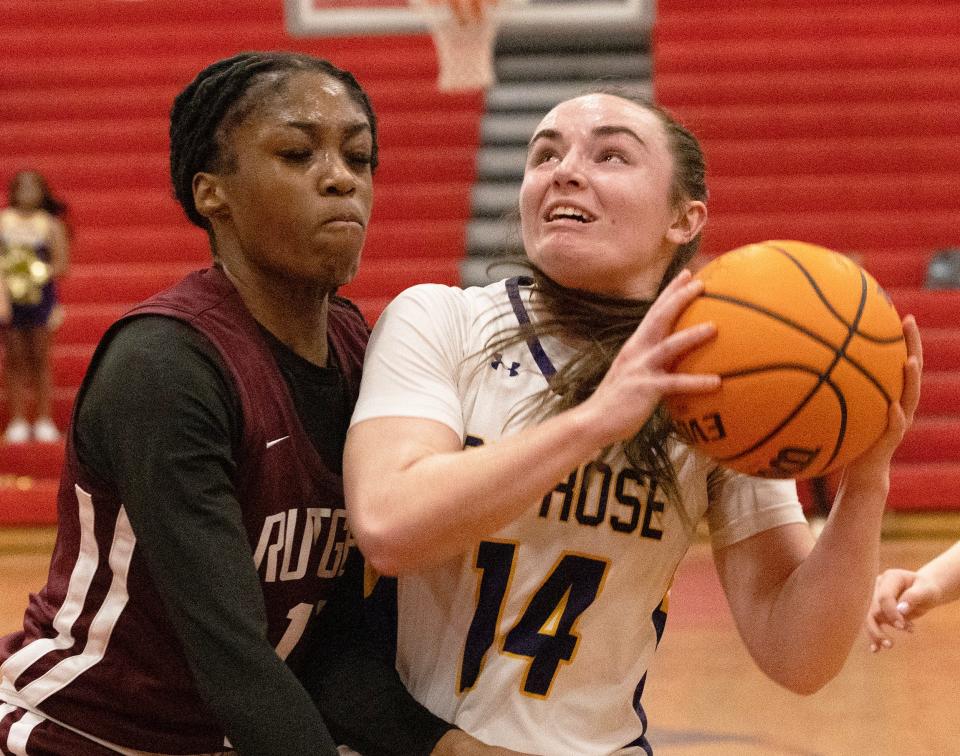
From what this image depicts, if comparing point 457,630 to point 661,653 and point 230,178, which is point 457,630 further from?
point 661,653

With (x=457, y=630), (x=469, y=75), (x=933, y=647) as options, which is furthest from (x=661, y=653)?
(x=469, y=75)

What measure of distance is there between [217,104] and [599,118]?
24.4 inches

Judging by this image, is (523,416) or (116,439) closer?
(116,439)

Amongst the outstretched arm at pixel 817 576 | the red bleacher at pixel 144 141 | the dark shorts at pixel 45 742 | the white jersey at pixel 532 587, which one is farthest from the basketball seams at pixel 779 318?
the red bleacher at pixel 144 141

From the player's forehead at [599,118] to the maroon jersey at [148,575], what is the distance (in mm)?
612

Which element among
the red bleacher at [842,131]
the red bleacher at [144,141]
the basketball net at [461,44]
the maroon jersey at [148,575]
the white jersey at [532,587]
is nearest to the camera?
the maroon jersey at [148,575]

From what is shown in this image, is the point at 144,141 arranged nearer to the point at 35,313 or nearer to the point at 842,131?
the point at 35,313

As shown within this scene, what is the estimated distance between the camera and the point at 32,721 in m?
1.85

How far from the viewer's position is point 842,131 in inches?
369

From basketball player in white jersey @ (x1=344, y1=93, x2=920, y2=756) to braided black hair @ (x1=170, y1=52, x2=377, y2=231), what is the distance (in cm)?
37

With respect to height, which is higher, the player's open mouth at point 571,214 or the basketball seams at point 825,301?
the player's open mouth at point 571,214

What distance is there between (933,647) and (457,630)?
3432 mm

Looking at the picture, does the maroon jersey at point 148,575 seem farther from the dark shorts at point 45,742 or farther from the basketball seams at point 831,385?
the basketball seams at point 831,385

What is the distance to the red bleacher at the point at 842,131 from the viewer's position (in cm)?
793
